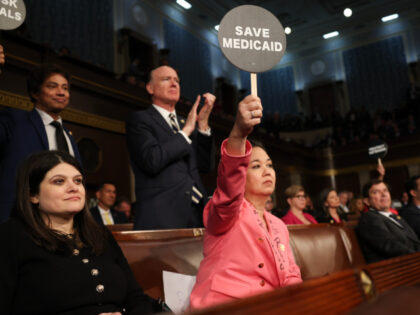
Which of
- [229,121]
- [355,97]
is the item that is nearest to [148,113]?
[229,121]

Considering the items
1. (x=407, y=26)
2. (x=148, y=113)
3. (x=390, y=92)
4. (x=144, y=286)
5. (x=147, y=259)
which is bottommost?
(x=144, y=286)

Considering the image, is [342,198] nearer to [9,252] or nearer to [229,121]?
[229,121]

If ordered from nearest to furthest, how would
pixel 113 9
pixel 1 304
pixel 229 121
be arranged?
pixel 1 304, pixel 229 121, pixel 113 9

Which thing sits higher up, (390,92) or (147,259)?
(390,92)

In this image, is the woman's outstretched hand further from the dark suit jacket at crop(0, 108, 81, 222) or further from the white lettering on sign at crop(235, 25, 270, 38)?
the dark suit jacket at crop(0, 108, 81, 222)

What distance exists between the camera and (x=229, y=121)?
9.29 m

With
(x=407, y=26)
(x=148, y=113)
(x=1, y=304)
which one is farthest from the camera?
(x=407, y=26)

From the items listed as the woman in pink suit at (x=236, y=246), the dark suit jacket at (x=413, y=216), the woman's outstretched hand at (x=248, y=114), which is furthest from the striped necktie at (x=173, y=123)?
the dark suit jacket at (x=413, y=216)

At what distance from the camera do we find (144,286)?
1608mm

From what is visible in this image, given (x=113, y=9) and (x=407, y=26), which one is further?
(x=407, y=26)

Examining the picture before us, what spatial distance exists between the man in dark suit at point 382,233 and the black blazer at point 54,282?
1955 mm

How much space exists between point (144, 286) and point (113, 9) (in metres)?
9.78

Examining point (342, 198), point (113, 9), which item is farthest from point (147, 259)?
point (113, 9)

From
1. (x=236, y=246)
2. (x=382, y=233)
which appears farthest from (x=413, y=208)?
(x=236, y=246)
